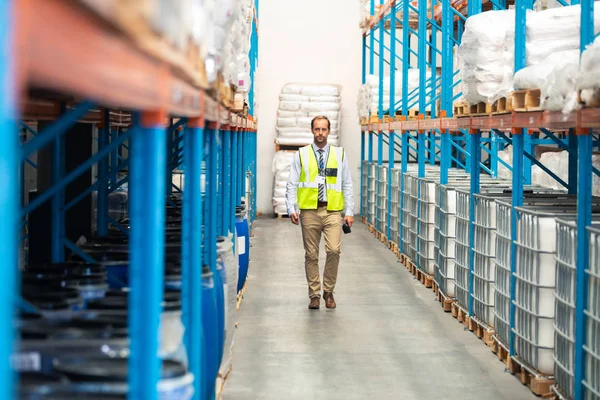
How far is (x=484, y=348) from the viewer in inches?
307

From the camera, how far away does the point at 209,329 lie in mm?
5043

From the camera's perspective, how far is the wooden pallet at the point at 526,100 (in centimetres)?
657

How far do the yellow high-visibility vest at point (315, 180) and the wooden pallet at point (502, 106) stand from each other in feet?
6.57

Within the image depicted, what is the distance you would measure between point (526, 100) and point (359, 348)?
2578 mm

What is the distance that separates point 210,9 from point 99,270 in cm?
158

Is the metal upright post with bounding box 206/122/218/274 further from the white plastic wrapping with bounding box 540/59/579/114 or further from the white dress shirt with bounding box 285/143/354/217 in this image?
the white dress shirt with bounding box 285/143/354/217

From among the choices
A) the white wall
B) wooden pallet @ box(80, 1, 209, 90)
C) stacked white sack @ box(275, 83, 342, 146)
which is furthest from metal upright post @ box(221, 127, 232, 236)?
the white wall

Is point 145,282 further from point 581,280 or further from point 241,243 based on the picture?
point 241,243

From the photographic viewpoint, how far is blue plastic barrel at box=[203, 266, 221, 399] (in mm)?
4949

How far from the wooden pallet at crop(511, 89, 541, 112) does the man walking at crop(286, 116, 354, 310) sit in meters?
2.49

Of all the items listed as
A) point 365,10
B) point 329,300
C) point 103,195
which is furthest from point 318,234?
point 365,10

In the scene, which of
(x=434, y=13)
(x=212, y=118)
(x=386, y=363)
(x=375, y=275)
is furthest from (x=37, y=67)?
(x=434, y=13)

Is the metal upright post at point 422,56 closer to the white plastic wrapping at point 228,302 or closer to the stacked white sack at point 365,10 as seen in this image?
the stacked white sack at point 365,10

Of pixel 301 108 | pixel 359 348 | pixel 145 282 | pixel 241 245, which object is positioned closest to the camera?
pixel 145 282
